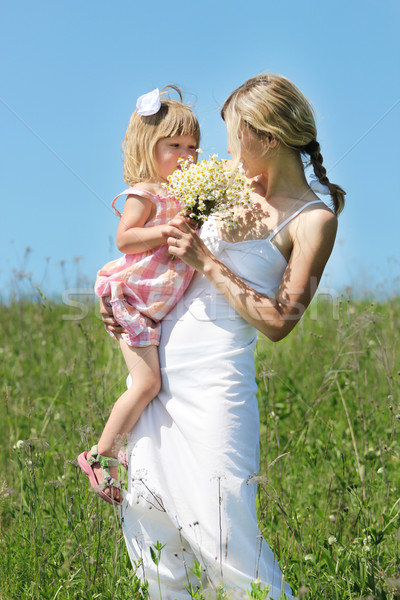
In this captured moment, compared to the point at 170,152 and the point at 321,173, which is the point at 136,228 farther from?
the point at 321,173

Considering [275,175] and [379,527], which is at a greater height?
[275,175]

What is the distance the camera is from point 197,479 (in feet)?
9.00

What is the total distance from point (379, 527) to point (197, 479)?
1.45 meters

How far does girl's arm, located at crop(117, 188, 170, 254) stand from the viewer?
304cm

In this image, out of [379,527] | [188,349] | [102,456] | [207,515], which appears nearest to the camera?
[207,515]

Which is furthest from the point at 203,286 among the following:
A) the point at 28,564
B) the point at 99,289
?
the point at 28,564

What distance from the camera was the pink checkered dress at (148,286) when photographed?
3.00 meters

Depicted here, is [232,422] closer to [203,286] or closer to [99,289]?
[203,286]

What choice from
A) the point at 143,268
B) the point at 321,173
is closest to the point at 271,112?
the point at 321,173

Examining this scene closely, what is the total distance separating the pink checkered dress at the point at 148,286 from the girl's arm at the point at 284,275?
0.23 meters

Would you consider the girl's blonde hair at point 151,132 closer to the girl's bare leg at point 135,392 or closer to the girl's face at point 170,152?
the girl's face at point 170,152

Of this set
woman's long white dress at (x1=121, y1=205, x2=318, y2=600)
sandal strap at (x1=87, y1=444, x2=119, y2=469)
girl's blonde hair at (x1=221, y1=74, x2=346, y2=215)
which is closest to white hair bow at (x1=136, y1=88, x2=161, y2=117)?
girl's blonde hair at (x1=221, y1=74, x2=346, y2=215)

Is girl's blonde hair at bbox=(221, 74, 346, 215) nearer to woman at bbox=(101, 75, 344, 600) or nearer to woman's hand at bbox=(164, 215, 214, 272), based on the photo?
woman at bbox=(101, 75, 344, 600)

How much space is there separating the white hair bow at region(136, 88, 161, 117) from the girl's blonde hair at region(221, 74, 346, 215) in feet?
1.35
